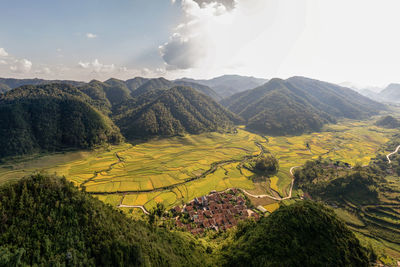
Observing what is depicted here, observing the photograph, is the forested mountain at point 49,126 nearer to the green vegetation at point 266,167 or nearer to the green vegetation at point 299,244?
the green vegetation at point 266,167

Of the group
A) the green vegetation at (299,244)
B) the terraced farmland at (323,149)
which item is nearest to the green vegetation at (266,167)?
the terraced farmland at (323,149)

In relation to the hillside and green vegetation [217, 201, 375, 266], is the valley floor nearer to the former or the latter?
the hillside

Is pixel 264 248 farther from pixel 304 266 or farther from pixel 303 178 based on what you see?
pixel 303 178

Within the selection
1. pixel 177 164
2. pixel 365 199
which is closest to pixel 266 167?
pixel 365 199

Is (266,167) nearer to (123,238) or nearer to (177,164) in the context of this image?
(177,164)

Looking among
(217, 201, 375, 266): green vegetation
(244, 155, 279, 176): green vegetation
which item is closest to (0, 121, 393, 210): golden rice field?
(244, 155, 279, 176): green vegetation
